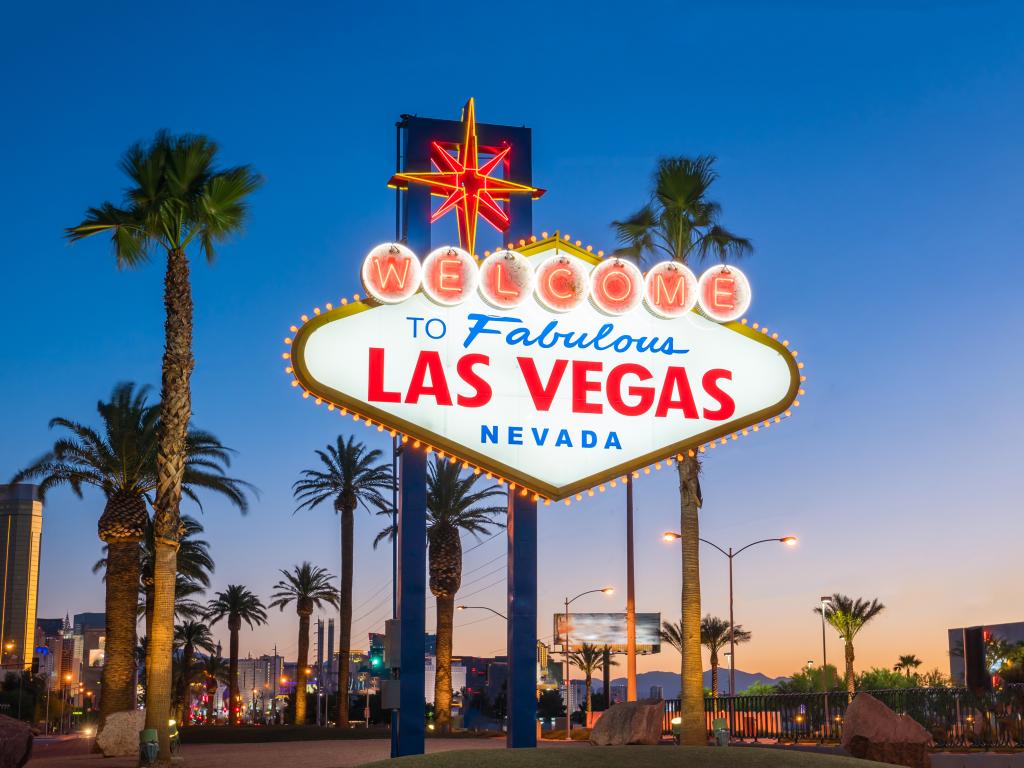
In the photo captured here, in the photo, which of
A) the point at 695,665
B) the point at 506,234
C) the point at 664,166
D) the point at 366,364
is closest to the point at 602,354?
the point at 506,234

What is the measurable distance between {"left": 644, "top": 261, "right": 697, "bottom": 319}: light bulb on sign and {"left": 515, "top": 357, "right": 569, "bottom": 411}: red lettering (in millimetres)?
2310

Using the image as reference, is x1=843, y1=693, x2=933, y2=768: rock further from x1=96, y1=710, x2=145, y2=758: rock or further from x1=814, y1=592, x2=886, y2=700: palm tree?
x1=814, y1=592, x2=886, y2=700: palm tree

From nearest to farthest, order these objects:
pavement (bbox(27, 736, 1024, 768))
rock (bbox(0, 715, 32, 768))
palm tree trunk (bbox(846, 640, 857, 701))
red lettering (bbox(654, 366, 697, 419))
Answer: rock (bbox(0, 715, 32, 768))
red lettering (bbox(654, 366, 697, 419))
pavement (bbox(27, 736, 1024, 768))
palm tree trunk (bbox(846, 640, 857, 701))

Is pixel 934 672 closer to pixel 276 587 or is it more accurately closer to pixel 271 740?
pixel 276 587

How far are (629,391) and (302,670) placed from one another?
47790mm

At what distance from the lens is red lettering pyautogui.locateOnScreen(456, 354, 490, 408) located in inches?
757

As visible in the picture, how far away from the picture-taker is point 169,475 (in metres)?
27.2

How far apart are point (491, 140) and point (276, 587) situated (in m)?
58.1

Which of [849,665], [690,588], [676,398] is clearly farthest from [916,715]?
[849,665]

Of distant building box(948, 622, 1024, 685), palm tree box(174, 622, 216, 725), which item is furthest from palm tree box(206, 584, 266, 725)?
distant building box(948, 622, 1024, 685)

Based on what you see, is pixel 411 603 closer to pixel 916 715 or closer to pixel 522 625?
pixel 522 625

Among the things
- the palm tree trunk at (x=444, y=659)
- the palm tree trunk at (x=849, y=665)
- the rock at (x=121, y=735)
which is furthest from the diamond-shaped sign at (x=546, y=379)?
the palm tree trunk at (x=849, y=665)

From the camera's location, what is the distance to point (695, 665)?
2747 centimetres

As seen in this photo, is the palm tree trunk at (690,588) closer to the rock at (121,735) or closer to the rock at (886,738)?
the rock at (886,738)
